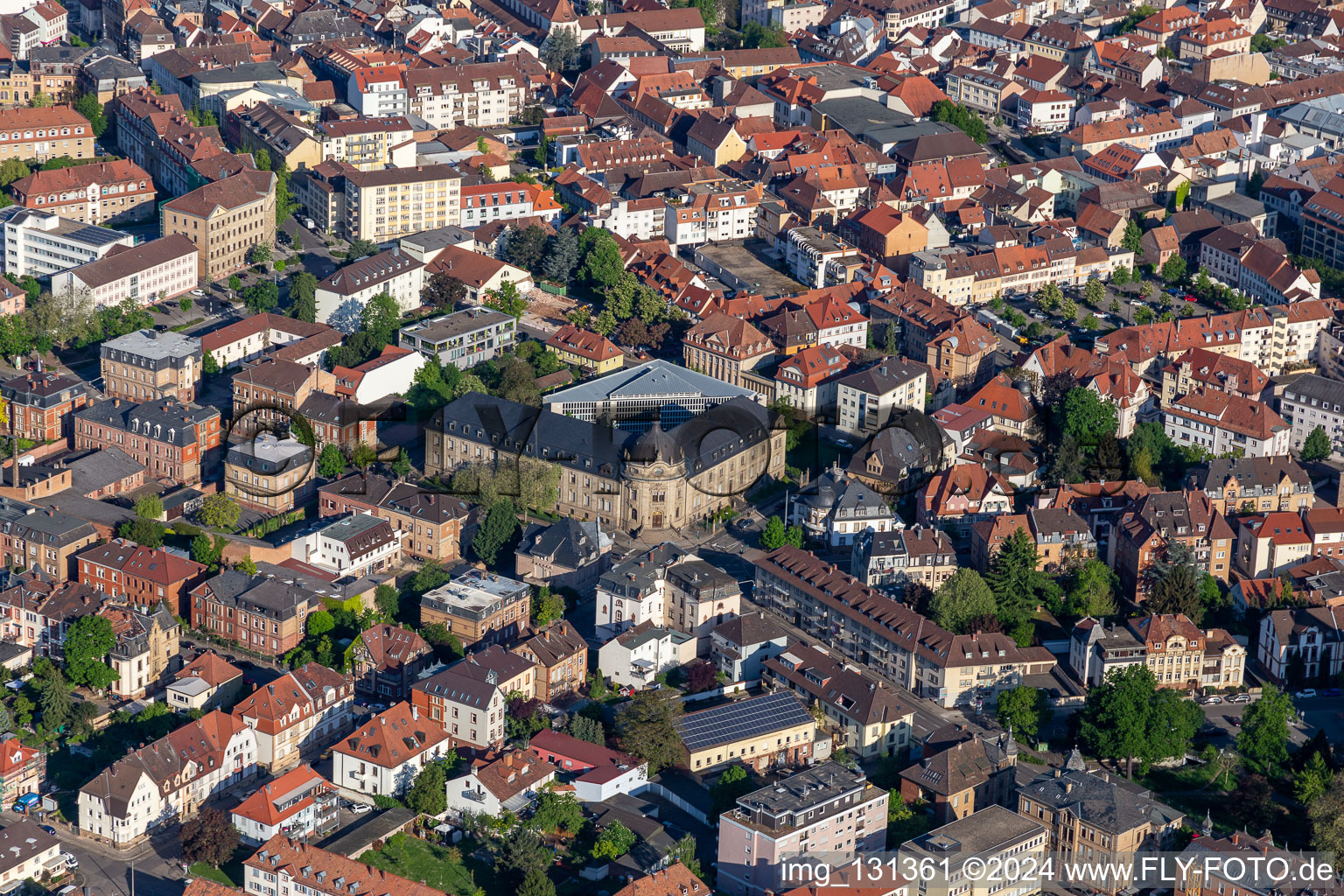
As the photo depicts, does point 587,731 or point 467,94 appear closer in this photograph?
point 587,731

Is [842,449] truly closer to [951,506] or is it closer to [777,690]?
[951,506]

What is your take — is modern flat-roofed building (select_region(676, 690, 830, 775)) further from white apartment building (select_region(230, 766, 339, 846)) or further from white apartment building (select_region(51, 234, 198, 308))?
white apartment building (select_region(51, 234, 198, 308))

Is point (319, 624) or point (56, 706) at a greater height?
point (319, 624)

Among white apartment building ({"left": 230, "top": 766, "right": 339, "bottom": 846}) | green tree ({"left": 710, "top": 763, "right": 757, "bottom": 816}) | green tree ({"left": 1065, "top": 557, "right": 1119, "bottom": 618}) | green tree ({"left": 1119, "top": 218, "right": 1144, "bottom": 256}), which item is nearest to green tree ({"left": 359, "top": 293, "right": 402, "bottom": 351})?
white apartment building ({"left": 230, "top": 766, "right": 339, "bottom": 846})

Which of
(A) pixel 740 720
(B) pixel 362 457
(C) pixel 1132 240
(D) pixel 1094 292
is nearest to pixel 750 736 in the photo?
(A) pixel 740 720

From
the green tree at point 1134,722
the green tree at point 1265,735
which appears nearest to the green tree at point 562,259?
the green tree at point 1134,722

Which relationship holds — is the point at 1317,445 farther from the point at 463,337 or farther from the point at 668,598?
the point at 463,337
